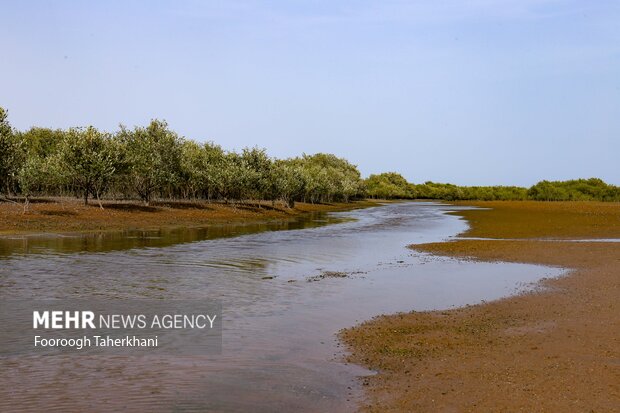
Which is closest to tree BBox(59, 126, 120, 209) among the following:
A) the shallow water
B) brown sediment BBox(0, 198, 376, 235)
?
brown sediment BBox(0, 198, 376, 235)

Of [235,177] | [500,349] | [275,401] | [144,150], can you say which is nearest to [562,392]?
[500,349]

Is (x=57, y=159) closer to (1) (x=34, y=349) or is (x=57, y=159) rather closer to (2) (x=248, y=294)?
(2) (x=248, y=294)

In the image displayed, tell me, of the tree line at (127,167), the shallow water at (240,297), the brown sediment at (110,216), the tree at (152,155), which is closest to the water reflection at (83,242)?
the shallow water at (240,297)

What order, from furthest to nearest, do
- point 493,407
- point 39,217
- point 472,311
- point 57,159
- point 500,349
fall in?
1. point 57,159
2. point 39,217
3. point 472,311
4. point 500,349
5. point 493,407

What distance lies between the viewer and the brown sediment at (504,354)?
10.2m

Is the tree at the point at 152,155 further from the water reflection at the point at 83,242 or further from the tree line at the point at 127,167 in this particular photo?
the water reflection at the point at 83,242

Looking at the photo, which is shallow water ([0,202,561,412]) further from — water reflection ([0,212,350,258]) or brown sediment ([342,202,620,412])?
brown sediment ([342,202,620,412])

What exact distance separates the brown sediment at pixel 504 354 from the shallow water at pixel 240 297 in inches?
42.4

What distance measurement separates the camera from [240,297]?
21609mm

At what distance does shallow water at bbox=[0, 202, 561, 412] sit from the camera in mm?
10844

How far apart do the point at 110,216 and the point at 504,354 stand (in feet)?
201

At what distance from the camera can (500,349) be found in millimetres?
13789

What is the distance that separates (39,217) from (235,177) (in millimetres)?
43492

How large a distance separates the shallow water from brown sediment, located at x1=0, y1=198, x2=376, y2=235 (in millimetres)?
9412
